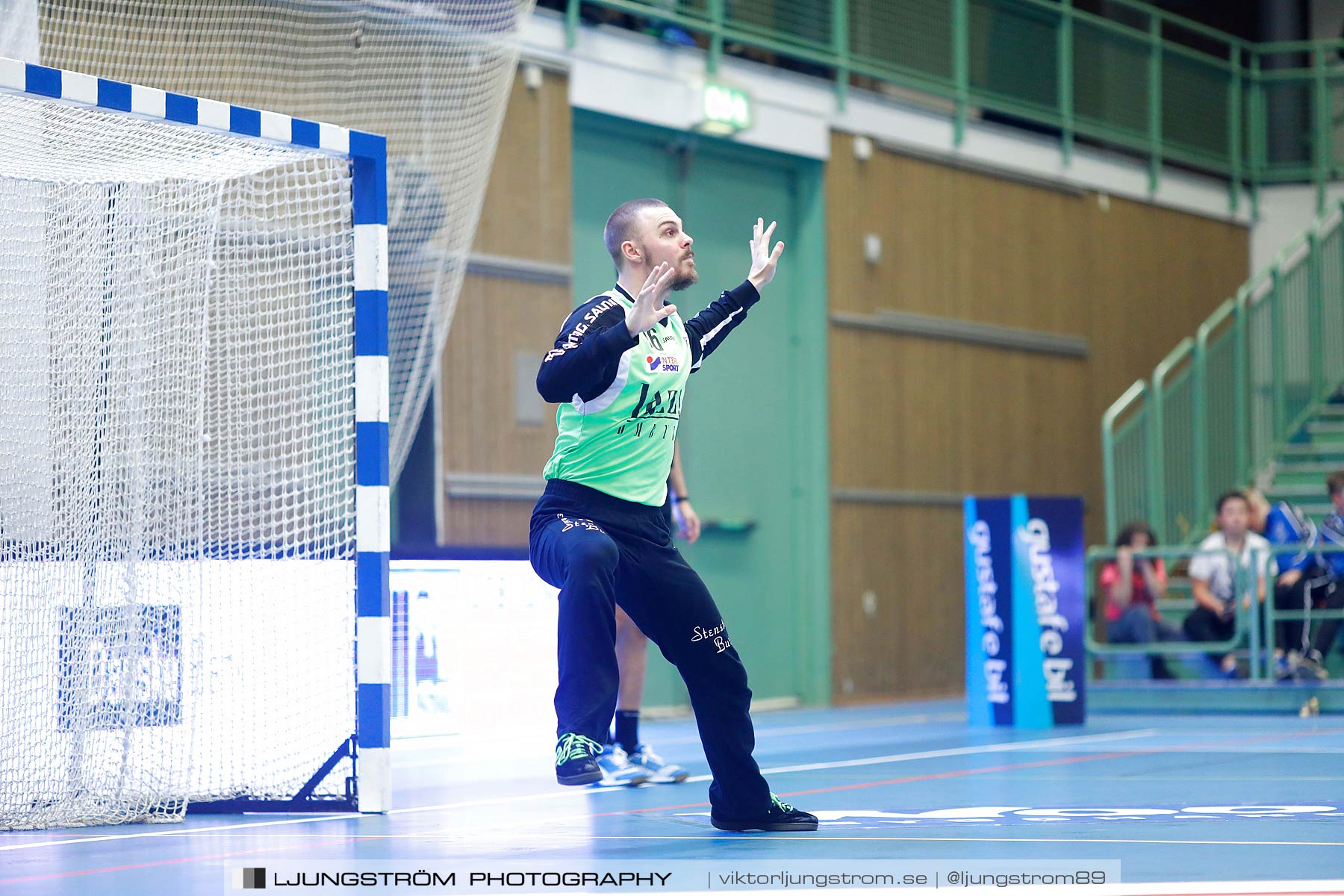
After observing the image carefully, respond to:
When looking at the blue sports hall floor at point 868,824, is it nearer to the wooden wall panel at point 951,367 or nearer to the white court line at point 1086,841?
the white court line at point 1086,841

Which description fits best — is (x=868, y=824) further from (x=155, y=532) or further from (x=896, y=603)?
(x=896, y=603)

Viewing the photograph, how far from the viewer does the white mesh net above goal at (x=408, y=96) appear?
9336 mm

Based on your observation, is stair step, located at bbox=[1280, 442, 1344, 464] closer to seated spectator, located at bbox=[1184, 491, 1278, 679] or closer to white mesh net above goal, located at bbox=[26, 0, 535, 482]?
seated spectator, located at bbox=[1184, 491, 1278, 679]

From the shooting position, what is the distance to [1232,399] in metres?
16.1

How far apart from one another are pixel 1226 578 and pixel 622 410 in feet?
27.6

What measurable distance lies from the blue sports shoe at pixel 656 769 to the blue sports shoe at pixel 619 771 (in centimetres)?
3

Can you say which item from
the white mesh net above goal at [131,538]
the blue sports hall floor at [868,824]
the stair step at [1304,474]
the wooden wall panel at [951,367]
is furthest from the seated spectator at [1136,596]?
the white mesh net above goal at [131,538]

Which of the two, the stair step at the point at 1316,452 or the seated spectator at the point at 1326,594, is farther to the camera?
the stair step at the point at 1316,452

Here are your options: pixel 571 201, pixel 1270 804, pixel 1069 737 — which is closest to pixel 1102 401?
pixel 571 201

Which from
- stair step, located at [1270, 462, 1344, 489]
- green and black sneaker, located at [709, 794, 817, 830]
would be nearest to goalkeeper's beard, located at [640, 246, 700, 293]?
green and black sneaker, located at [709, 794, 817, 830]

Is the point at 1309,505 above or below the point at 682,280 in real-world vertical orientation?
below

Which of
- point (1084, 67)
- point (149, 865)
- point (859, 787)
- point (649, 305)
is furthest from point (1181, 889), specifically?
point (1084, 67)

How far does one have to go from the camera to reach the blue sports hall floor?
432 cm

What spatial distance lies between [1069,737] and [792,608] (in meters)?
4.85
